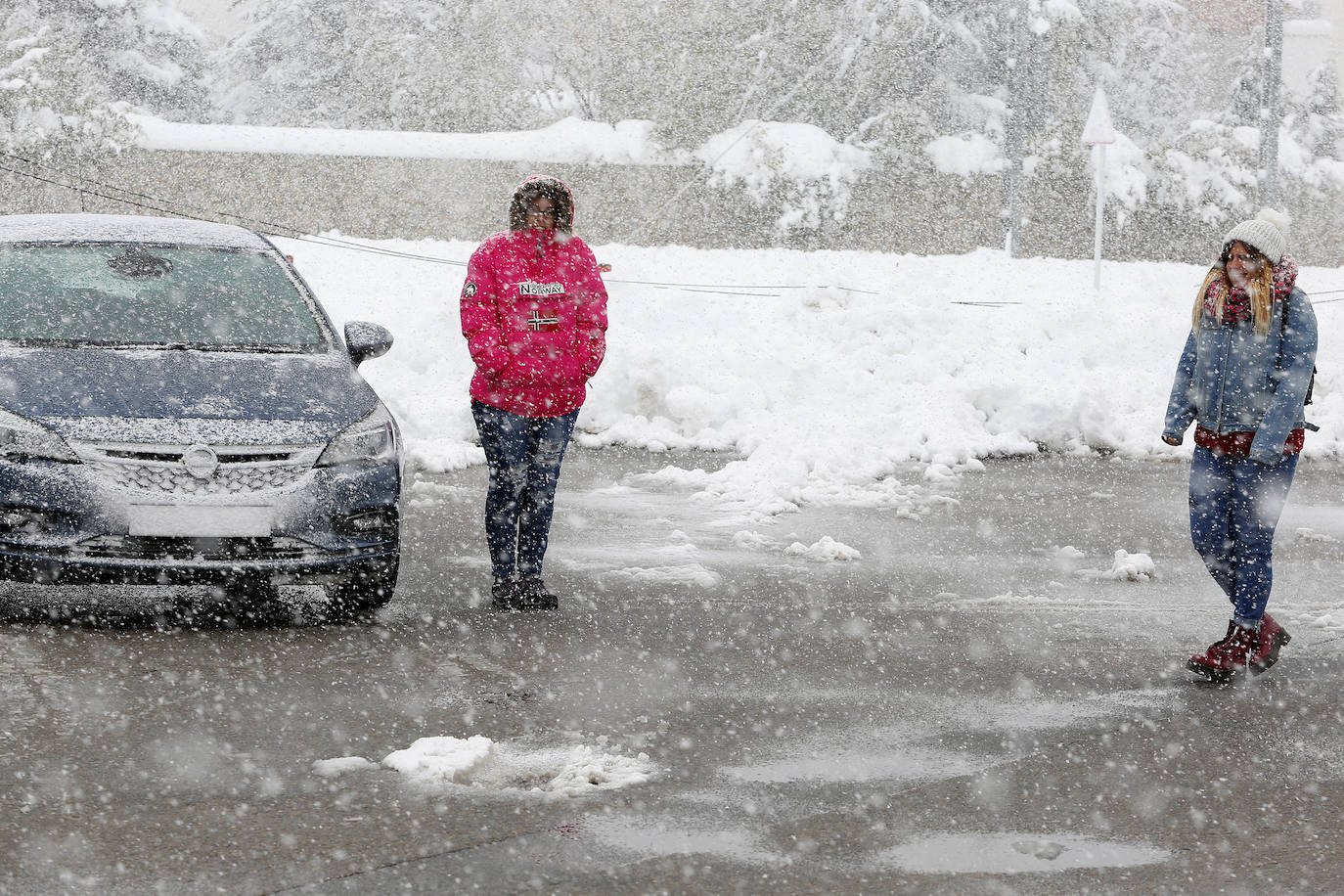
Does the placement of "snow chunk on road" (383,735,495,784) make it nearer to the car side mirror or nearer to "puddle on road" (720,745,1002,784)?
"puddle on road" (720,745,1002,784)

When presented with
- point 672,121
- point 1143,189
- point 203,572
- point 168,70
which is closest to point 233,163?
point 672,121

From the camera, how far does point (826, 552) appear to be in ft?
28.1

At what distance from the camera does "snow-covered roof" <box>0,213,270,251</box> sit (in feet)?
25.1

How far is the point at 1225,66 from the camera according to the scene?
5572cm

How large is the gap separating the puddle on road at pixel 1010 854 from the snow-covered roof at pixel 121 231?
196 inches

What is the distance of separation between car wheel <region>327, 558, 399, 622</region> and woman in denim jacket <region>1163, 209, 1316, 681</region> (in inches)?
121

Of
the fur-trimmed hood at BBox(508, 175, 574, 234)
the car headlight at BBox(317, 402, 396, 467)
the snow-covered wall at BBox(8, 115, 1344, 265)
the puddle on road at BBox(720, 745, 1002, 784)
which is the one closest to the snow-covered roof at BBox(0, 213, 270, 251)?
the car headlight at BBox(317, 402, 396, 467)

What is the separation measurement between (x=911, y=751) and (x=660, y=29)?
3452 centimetres

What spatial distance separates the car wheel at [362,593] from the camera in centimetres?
680

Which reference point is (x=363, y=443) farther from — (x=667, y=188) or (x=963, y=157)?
(x=963, y=157)

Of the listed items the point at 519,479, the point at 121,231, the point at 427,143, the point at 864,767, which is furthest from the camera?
the point at 427,143

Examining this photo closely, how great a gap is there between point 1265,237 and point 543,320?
2.80 m

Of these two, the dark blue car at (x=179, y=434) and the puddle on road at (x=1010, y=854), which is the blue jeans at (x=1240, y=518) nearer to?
the puddle on road at (x=1010, y=854)

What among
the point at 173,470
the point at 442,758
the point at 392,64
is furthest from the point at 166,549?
the point at 392,64
